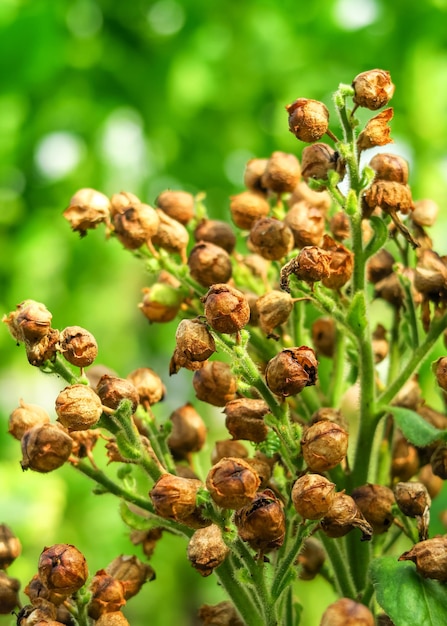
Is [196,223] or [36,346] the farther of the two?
[196,223]

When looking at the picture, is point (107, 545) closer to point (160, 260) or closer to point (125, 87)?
point (125, 87)

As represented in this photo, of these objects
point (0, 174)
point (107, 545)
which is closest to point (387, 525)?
point (107, 545)

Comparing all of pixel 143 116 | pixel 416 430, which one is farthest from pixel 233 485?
pixel 143 116

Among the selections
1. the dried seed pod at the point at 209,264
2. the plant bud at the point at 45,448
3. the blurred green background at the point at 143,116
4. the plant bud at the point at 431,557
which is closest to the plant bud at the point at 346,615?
the plant bud at the point at 431,557

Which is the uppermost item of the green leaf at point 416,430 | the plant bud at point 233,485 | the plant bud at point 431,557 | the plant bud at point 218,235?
the plant bud at point 218,235

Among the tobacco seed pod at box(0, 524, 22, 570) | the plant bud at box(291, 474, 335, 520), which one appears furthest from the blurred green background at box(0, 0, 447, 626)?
the plant bud at box(291, 474, 335, 520)

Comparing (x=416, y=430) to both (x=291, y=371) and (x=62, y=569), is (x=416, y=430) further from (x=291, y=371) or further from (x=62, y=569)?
(x=62, y=569)

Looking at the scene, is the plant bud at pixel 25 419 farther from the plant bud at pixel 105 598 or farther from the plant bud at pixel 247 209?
the plant bud at pixel 247 209

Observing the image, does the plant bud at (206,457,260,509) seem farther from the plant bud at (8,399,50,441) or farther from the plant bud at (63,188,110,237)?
the plant bud at (63,188,110,237)
